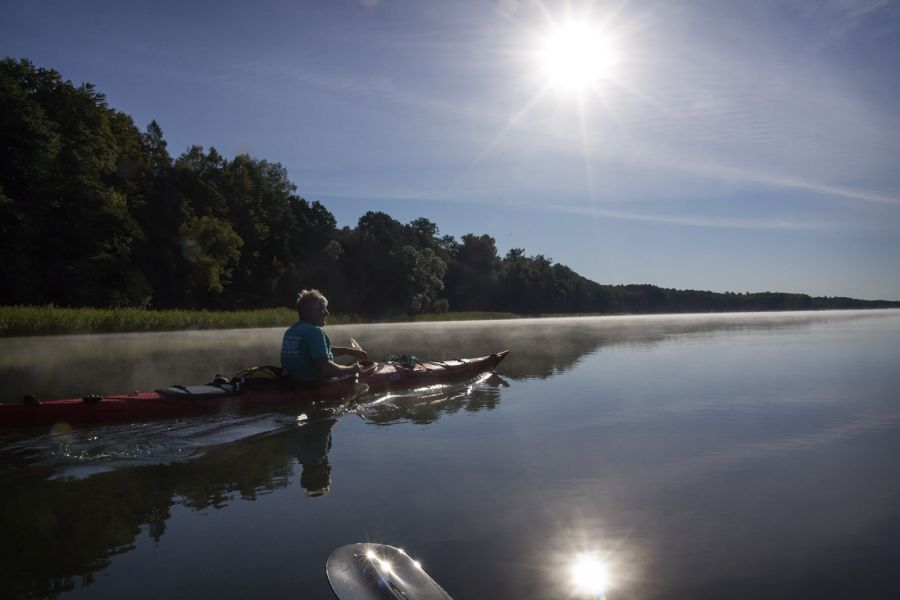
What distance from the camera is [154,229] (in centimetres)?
4344

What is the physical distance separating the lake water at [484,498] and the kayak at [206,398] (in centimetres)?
24

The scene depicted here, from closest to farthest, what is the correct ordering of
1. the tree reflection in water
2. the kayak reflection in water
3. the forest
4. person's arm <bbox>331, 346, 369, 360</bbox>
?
the tree reflection in water → the kayak reflection in water → person's arm <bbox>331, 346, 369, 360</bbox> → the forest

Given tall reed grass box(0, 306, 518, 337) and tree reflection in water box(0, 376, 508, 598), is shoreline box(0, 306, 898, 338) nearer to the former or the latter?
tall reed grass box(0, 306, 518, 337)

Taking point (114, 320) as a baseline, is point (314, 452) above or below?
below

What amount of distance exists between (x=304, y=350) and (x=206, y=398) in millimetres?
1581

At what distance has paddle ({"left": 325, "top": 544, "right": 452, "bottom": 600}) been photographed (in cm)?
316

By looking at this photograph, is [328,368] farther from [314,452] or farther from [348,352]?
[314,452]

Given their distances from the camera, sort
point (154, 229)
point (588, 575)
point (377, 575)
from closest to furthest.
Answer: point (377, 575)
point (588, 575)
point (154, 229)

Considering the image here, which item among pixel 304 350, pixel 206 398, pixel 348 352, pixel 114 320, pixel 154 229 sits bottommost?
pixel 206 398

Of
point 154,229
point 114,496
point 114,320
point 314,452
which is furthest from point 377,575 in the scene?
point 154,229

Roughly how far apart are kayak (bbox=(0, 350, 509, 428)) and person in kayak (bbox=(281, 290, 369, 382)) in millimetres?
192

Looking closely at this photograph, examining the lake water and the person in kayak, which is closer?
the lake water

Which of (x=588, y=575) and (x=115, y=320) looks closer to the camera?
(x=588, y=575)

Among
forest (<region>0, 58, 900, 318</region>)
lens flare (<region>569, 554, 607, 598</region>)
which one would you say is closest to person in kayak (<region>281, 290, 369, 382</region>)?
lens flare (<region>569, 554, 607, 598</region>)
